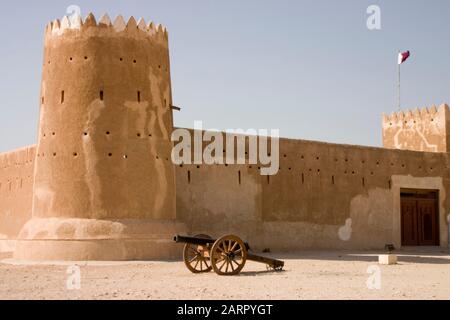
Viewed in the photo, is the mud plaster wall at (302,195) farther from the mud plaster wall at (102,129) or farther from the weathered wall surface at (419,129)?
the mud plaster wall at (102,129)

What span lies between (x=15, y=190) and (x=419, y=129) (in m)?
14.4

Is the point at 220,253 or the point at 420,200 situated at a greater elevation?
the point at 420,200

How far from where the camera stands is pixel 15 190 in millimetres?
19031

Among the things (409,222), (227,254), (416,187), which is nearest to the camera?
(227,254)

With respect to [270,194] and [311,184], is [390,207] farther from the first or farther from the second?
[270,194]

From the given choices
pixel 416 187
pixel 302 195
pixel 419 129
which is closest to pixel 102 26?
pixel 302 195

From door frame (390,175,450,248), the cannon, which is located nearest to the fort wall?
the cannon

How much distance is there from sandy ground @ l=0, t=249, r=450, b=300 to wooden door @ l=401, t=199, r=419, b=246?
7865 millimetres

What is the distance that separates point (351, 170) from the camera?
20.2 m

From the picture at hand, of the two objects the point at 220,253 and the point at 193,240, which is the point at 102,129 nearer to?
the point at 193,240

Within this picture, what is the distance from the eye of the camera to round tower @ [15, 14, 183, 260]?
539 inches

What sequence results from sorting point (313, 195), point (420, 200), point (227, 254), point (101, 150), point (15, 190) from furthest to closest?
point (420, 200), point (313, 195), point (15, 190), point (101, 150), point (227, 254)
